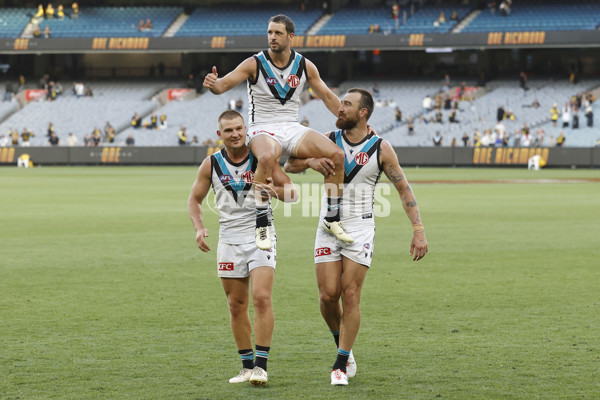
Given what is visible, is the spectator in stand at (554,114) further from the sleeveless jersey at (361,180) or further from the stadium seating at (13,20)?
the sleeveless jersey at (361,180)

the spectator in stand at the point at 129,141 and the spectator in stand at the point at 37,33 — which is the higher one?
the spectator in stand at the point at 37,33

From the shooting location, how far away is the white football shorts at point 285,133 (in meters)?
8.00

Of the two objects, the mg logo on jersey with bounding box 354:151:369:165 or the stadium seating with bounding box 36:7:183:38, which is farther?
the stadium seating with bounding box 36:7:183:38

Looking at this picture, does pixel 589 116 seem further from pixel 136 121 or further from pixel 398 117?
pixel 136 121

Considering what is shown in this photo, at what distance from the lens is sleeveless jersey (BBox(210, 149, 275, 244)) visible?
7148 millimetres

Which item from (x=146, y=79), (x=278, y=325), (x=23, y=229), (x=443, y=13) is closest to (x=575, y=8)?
(x=443, y=13)

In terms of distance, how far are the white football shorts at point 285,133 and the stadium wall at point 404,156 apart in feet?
141

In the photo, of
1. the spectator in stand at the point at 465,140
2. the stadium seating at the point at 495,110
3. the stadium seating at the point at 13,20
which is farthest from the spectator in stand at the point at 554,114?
the stadium seating at the point at 13,20

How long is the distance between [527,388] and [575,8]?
6040 cm

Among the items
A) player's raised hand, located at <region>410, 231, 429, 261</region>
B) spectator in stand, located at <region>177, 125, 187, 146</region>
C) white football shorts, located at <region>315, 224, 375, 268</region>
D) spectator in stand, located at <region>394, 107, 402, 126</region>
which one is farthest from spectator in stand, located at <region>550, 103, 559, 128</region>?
white football shorts, located at <region>315, 224, 375, 268</region>

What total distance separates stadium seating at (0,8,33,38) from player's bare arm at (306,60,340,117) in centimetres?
6481

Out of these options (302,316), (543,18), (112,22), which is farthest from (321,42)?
(302,316)

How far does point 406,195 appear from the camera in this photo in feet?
24.5

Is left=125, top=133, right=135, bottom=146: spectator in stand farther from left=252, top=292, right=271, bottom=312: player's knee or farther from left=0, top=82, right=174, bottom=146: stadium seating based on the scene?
left=252, top=292, right=271, bottom=312: player's knee
